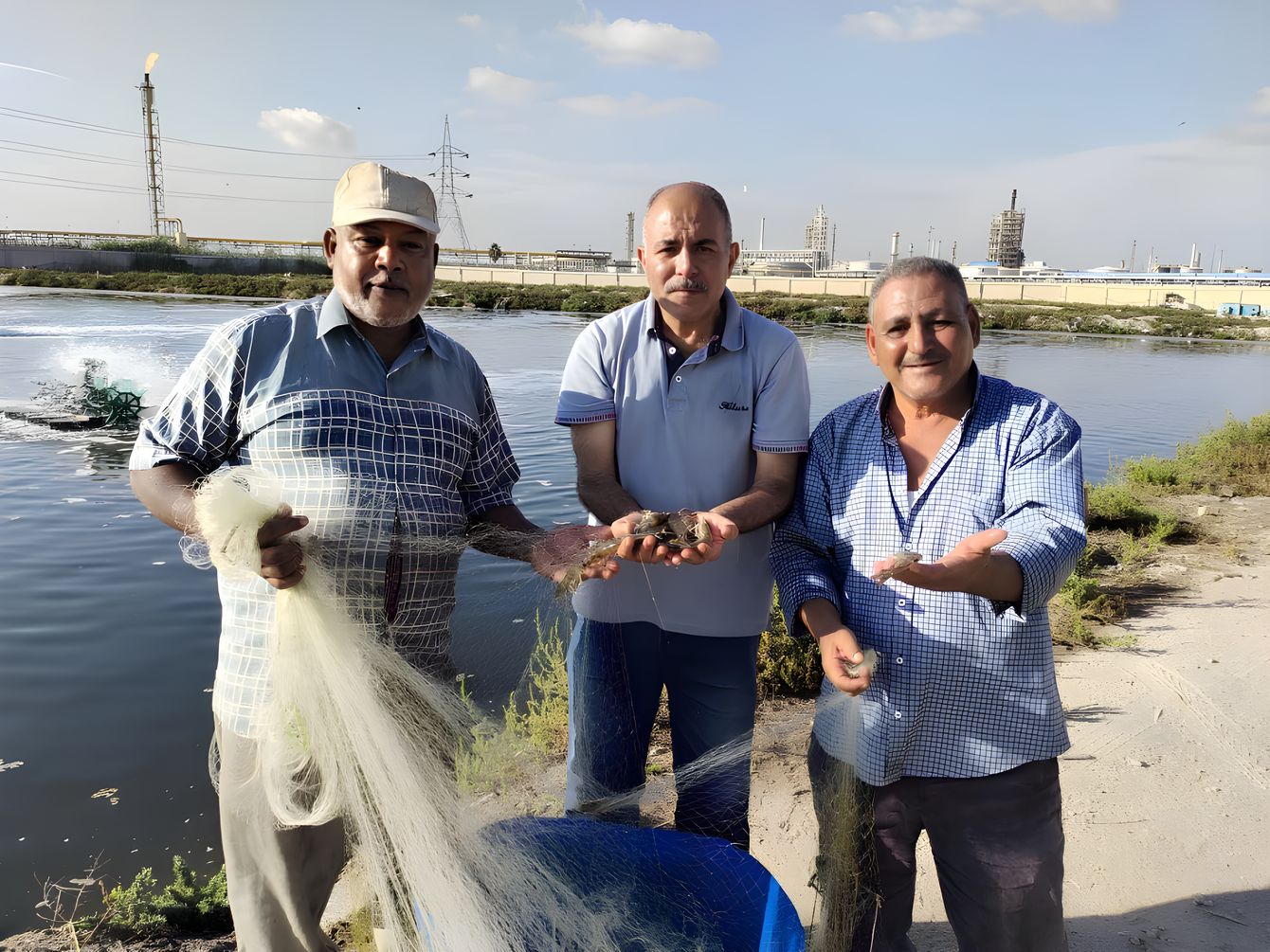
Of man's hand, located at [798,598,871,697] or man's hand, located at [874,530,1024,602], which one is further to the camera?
man's hand, located at [798,598,871,697]

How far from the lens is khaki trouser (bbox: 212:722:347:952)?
195 cm

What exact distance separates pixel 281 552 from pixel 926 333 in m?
1.63

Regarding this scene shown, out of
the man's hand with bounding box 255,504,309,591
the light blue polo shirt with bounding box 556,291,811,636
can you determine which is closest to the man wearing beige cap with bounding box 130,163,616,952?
the man's hand with bounding box 255,504,309,591

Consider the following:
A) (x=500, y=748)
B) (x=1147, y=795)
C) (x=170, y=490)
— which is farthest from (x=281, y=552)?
(x=1147, y=795)

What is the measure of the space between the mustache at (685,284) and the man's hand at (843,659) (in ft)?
3.61

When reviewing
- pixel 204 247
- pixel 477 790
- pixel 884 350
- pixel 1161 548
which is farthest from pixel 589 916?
pixel 204 247

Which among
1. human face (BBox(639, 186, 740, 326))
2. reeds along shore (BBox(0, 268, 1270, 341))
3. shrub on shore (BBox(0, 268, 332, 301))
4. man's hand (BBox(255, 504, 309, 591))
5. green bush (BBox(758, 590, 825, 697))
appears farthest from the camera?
shrub on shore (BBox(0, 268, 332, 301))

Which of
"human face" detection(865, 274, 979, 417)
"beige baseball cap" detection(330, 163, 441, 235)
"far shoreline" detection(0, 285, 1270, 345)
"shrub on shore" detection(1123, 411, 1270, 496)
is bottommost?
"shrub on shore" detection(1123, 411, 1270, 496)

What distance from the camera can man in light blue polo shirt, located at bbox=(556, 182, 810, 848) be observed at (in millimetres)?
2367

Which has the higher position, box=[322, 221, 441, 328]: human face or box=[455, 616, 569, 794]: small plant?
box=[322, 221, 441, 328]: human face

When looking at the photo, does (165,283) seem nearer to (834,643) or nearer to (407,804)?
(407,804)

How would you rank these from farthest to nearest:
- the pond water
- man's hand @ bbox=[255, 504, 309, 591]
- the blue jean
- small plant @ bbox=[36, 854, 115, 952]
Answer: the pond water
small plant @ bbox=[36, 854, 115, 952]
the blue jean
man's hand @ bbox=[255, 504, 309, 591]

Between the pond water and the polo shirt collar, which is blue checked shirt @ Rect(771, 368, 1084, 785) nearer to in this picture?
the pond water

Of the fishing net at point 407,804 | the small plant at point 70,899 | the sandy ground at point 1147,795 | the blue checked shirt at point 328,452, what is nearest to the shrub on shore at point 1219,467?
the sandy ground at point 1147,795
